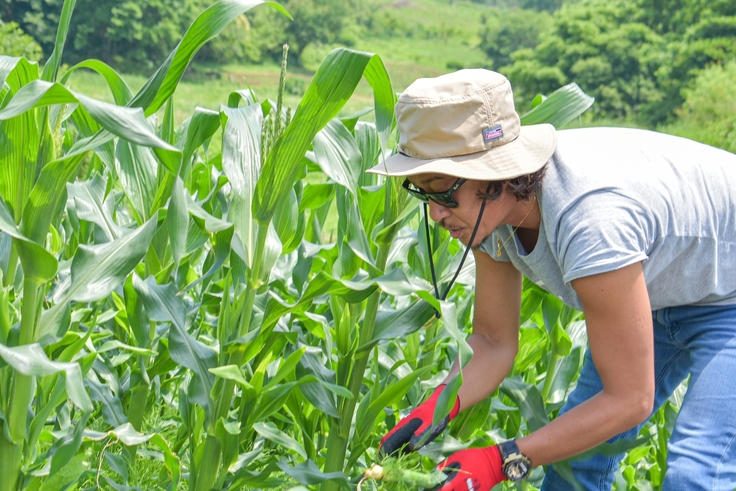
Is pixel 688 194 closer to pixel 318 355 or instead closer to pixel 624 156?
pixel 624 156

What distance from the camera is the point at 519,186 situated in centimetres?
144

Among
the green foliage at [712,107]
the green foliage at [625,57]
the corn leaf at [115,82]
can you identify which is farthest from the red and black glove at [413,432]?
the green foliage at [625,57]

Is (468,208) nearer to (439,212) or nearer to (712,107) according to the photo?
(439,212)

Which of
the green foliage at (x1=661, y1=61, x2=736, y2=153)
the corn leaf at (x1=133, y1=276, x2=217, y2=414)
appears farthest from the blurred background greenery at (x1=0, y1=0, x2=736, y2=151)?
the corn leaf at (x1=133, y1=276, x2=217, y2=414)

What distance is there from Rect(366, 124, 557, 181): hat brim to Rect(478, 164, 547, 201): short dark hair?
3cm

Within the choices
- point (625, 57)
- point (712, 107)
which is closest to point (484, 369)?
point (712, 107)

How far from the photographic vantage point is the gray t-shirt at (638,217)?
4.46 ft

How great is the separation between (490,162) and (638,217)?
0.27 meters

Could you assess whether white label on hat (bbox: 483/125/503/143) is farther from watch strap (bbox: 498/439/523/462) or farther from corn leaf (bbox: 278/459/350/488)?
corn leaf (bbox: 278/459/350/488)

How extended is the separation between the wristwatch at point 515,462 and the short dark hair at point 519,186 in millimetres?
477

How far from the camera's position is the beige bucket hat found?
1.39 metres

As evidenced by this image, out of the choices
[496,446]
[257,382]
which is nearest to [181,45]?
[257,382]

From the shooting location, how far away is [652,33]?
59.0ft

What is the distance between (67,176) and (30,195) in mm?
67
